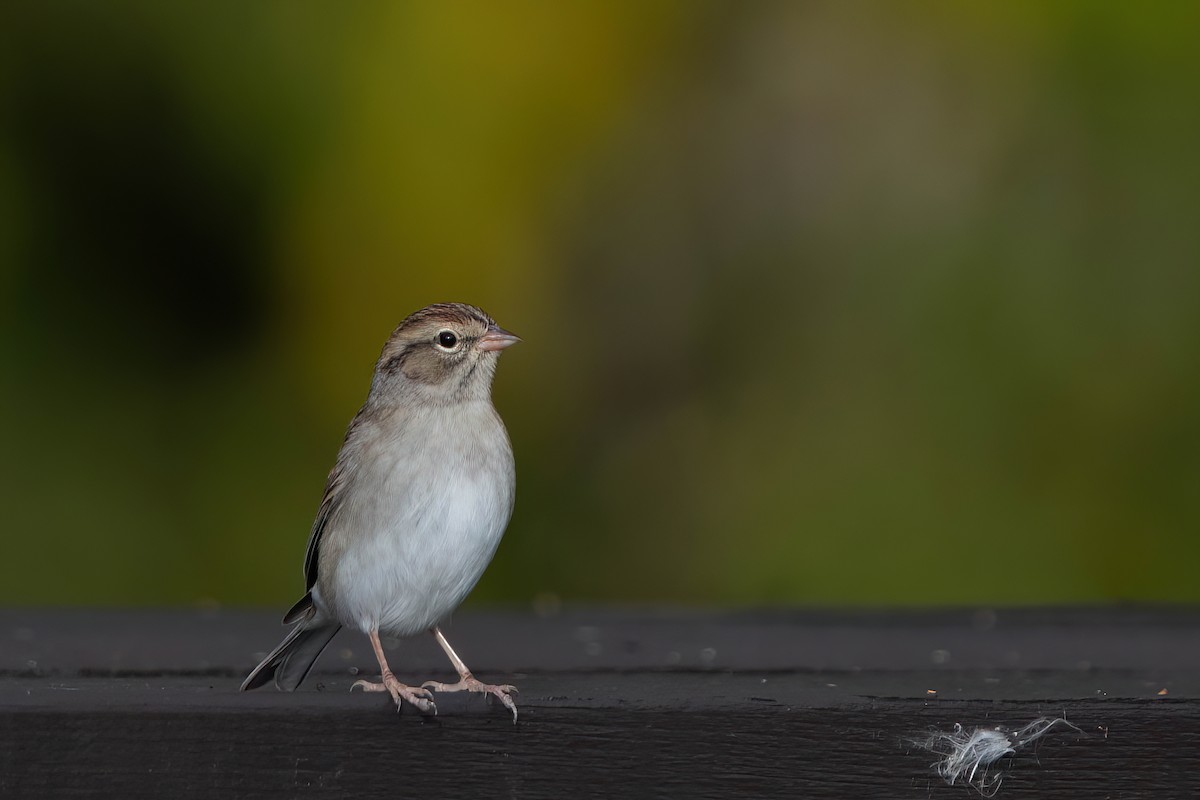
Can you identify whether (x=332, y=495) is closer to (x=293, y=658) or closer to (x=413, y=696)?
(x=293, y=658)

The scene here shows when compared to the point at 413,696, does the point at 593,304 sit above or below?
above

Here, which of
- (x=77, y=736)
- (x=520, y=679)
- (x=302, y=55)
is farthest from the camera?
(x=302, y=55)

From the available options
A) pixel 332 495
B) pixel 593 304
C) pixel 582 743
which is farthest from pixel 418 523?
pixel 593 304

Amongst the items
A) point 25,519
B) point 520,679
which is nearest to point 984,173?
point 520,679

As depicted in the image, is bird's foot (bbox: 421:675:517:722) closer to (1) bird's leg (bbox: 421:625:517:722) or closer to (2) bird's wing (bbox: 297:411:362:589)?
(1) bird's leg (bbox: 421:625:517:722)

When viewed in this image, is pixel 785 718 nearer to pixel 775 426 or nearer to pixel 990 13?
pixel 775 426

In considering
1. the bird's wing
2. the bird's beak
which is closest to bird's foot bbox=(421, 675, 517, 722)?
the bird's wing
